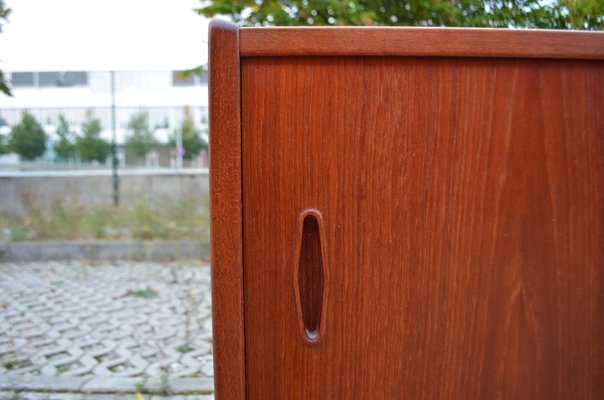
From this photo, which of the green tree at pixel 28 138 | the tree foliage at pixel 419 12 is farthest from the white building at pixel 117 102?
the tree foliage at pixel 419 12

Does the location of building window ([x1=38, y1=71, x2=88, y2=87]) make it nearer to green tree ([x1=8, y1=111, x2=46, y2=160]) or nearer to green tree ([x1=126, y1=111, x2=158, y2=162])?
green tree ([x1=8, y1=111, x2=46, y2=160])

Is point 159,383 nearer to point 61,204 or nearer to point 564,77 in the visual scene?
point 564,77

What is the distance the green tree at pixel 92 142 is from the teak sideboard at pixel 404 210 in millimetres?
7784

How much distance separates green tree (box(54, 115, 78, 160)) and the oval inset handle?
822 cm

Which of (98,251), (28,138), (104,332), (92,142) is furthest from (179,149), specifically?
(104,332)

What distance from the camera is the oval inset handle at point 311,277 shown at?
0.91 m

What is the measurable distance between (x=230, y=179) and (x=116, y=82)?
7.31 metres

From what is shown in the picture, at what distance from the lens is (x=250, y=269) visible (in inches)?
36.5

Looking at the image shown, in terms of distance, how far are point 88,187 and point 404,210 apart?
7.38 metres

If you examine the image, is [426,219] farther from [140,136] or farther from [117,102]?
[140,136]

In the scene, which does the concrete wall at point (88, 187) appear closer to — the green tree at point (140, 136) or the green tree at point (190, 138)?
the green tree at point (140, 136)

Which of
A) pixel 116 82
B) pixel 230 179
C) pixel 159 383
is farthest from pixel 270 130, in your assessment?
pixel 116 82

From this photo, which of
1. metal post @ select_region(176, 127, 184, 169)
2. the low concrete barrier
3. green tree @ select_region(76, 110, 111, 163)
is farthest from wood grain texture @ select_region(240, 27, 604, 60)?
metal post @ select_region(176, 127, 184, 169)

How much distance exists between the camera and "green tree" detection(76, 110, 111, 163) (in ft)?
25.8
